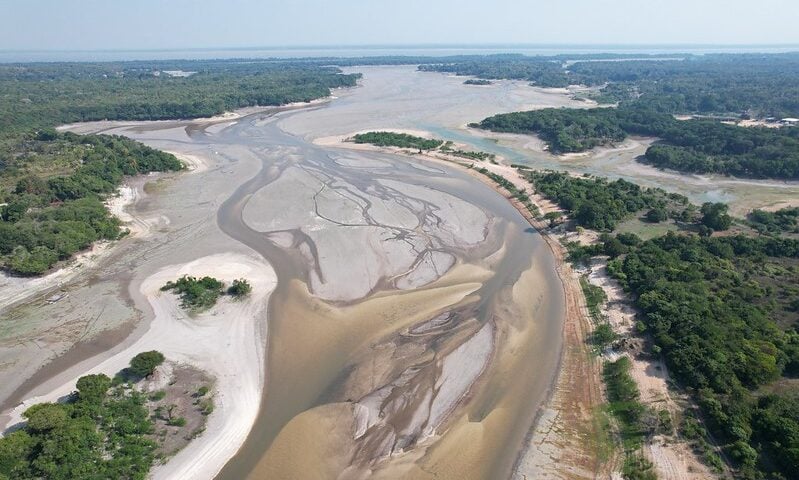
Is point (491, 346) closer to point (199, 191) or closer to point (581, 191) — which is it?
point (581, 191)

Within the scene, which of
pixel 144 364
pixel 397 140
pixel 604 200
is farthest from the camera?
pixel 397 140

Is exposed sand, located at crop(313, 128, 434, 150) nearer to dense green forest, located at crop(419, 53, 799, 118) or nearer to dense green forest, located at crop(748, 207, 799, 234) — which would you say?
dense green forest, located at crop(748, 207, 799, 234)

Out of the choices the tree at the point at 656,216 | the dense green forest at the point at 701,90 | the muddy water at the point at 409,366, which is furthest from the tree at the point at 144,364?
Result: the dense green forest at the point at 701,90

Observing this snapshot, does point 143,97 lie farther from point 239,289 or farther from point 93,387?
point 93,387

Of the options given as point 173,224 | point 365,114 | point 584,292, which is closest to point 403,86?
point 365,114

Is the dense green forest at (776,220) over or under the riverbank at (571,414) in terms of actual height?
over

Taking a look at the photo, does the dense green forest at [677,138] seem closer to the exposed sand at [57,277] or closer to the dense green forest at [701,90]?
the dense green forest at [701,90]

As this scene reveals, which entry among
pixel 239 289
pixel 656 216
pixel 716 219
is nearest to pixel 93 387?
pixel 239 289
